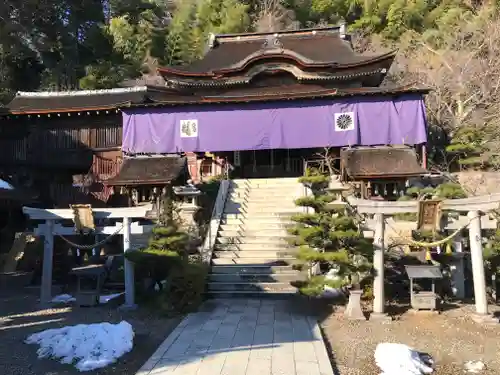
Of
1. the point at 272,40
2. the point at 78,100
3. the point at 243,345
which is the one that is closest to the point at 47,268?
the point at 243,345

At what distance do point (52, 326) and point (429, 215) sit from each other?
7860mm

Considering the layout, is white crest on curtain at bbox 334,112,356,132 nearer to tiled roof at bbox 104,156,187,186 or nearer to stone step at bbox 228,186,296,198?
stone step at bbox 228,186,296,198

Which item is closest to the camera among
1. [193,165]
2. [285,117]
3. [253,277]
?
[253,277]

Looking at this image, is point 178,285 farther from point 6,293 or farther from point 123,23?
point 123,23

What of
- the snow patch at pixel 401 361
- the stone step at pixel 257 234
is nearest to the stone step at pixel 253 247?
the stone step at pixel 257 234

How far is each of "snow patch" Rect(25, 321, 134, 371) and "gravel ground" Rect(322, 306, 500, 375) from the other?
3.35 m

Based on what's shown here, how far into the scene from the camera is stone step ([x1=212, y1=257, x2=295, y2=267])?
1123 centimetres

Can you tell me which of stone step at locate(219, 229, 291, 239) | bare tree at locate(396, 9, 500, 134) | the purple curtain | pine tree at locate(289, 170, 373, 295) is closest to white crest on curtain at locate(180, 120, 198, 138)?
the purple curtain

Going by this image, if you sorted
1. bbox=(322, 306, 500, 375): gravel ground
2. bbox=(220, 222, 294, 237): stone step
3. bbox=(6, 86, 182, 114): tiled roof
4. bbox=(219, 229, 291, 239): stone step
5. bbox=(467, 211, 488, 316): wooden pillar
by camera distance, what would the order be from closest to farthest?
1. bbox=(322, 306, 500, 375): gravel ground
2. bbox=(467, 211, 488, 316): wooden pillar
3. bbox=(219, 229, 291, 239): stone step
4. bbox=(220, 222, 294, 237): stone step
5. bbox=(6, 86, 182, 114): tiled roof

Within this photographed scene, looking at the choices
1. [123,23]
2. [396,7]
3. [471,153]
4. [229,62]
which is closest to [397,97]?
[471,153]

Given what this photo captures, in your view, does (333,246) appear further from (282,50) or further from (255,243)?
(282,50)

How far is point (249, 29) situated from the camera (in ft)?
125

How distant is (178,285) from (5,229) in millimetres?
12646

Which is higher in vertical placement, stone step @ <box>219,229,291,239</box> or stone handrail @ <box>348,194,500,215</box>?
stone handrail @ <box>348,194,500,215</box>
